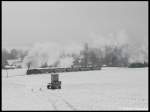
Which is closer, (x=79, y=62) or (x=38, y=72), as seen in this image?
(x=38, y=72)

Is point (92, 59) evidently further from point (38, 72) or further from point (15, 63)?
point (38, 72)

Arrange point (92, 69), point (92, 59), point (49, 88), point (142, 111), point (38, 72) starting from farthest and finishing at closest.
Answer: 1. point (92, 59)
2. point (92, 69)
3. point (38, 72)
4. point (49, 88)
5. point (142, 111)

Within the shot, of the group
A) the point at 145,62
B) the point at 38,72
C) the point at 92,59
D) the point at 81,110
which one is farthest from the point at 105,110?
the point at 92,59

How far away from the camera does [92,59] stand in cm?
10375

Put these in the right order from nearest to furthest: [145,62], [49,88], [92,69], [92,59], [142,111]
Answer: [142,111], [49,88], [92,69], [145,62], [92,59]

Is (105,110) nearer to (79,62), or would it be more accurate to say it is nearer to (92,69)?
(92,69)

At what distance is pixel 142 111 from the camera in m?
17.1

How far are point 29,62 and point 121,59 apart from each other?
98.1 feet

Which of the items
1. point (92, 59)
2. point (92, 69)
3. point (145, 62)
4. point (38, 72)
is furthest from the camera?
point (92, 59)

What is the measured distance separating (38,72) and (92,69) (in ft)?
47.7

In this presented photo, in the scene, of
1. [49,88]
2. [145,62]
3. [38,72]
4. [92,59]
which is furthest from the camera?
[92,59]

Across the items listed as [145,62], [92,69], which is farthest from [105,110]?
[145,62]

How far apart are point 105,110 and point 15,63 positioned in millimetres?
91544

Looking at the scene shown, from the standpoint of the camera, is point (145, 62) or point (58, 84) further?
point (145, 62)
